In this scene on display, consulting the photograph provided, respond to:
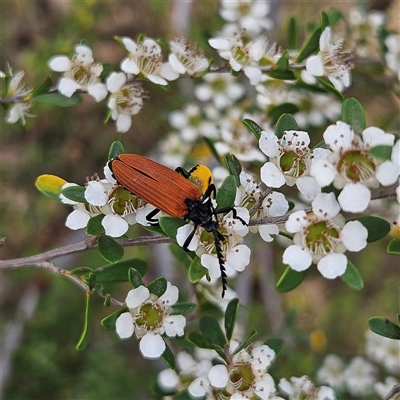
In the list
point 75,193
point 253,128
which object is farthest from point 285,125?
point 75,193

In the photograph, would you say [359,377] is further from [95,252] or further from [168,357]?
[95,252]

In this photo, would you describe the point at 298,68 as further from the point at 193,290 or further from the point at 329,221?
the point at 193,290

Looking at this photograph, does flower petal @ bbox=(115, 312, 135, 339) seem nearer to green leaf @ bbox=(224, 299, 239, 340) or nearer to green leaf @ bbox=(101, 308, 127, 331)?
green leaf @ bbox=(101, 308, 127, 331)

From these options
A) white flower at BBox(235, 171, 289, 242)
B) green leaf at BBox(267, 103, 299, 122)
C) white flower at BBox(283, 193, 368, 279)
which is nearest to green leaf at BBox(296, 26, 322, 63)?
green leaf at BBox(267, 103, 299, 122)

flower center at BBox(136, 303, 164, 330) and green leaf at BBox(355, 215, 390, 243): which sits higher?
green leaf at BBox(355, 215, 390, 243)

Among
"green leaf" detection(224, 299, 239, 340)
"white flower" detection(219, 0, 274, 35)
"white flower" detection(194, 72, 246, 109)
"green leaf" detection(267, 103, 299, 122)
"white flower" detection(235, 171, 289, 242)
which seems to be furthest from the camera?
"white flower" detection(194, 72, 246, 109)

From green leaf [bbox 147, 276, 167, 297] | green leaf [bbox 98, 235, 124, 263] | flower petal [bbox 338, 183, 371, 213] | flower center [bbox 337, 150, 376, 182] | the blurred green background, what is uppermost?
flower center [bbox 337, 150, 376, 182]

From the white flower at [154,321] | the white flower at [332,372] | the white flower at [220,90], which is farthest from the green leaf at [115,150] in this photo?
the white flower at [332,372]

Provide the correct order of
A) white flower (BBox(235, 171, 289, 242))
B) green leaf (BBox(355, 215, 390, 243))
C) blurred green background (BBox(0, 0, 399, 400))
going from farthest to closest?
blurred green background (BBox(0, 0, 399, 400)), white flower (BBox(235, 171, 289, 242)), green leaf (BBox(355, 215, 390, 243))
